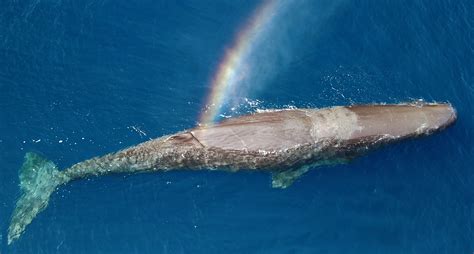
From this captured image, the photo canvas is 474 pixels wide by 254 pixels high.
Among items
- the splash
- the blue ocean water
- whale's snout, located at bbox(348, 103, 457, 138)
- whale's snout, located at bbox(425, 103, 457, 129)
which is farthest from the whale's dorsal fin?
whale's snout, located at bbox(425, 103, 457, 129)

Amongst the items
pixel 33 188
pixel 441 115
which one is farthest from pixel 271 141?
pixel 33 188

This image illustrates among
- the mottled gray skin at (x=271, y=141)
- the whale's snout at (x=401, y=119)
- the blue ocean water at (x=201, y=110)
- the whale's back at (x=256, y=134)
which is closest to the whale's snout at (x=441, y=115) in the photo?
the whale's snout at (x=401, y=119)

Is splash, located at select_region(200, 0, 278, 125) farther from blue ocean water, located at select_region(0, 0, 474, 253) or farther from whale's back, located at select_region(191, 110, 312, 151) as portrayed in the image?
whale's back, located at select_region(191, 110, 312, 151)

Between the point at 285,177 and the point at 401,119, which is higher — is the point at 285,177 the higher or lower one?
the lower one

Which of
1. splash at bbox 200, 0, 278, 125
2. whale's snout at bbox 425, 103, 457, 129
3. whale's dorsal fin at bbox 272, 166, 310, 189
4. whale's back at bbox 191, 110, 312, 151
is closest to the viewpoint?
whale's back at bbox 191, 110, 312, 151

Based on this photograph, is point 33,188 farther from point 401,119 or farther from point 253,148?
point 401,119

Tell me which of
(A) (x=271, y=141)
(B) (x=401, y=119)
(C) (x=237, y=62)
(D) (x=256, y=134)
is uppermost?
(C) (x=237, y=62)

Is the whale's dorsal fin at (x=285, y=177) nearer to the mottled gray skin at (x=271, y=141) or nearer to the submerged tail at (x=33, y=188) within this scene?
the mottled gray skin at (x=271, y=141)
